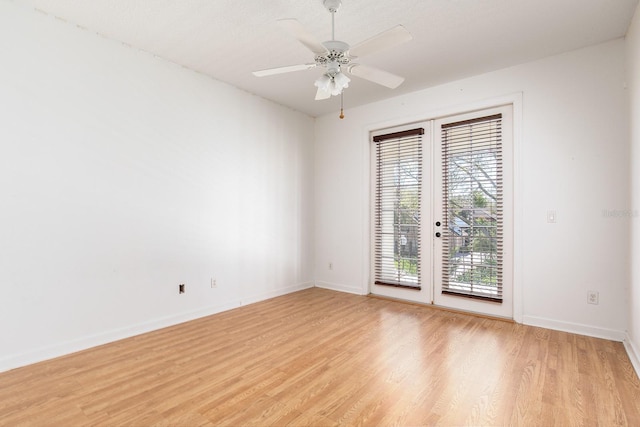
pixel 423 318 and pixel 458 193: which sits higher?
→ pixel 458 193

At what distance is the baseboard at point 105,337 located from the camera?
246 centimetres

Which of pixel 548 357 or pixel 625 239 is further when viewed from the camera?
pixel 625 239

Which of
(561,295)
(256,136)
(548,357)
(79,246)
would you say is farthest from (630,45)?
(79,246)

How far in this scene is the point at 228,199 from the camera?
4.04 metres

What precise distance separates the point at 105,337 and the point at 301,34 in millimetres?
3023

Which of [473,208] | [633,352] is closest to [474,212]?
[473,208]

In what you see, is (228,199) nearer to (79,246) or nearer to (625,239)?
(79,246)

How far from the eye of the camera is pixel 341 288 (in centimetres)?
497

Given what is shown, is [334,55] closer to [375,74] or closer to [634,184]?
[375,74]

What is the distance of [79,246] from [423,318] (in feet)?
11.4

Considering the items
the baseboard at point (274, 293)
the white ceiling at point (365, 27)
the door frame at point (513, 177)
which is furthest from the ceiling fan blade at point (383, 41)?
the baseboard at point (274, 293)

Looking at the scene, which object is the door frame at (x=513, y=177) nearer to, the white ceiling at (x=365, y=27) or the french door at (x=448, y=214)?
the french door at (x=448, y=214)

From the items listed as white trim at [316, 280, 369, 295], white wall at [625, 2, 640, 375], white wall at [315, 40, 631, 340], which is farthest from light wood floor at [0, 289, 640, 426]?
white trim at [316, 280, 369, 295]

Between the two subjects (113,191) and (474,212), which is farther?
(474,212)
